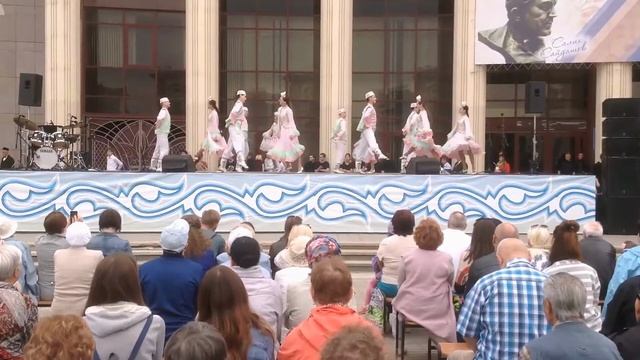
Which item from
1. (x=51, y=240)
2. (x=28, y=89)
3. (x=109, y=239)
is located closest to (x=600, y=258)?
(x=109, y=239)

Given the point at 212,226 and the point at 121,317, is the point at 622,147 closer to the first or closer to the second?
the point at 212,226

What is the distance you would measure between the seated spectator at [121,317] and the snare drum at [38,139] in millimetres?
16086

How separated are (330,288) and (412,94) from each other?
27.7 metres

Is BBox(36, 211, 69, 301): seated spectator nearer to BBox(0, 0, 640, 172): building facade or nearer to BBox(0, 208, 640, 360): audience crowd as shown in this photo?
BBox(0, 208, 640, 360): audience crowd

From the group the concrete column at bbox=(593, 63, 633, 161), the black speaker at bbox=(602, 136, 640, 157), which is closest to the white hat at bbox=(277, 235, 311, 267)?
the black speaker at bbox=(602, 136, 640, 157)

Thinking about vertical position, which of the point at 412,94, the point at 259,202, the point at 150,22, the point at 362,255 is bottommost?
the point at 362,255

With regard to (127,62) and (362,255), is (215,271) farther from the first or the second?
(127,62)

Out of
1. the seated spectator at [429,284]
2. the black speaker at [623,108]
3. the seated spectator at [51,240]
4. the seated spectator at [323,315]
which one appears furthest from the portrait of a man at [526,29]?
the seated spectator at [323,315]

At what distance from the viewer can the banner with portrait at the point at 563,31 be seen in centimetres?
2477

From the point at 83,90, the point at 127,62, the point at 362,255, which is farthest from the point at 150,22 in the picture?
the point at 362,255

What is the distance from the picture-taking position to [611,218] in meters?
16.2

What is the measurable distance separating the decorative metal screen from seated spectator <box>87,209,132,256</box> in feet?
69.7

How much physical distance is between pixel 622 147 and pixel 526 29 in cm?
976

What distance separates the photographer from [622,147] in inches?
646
